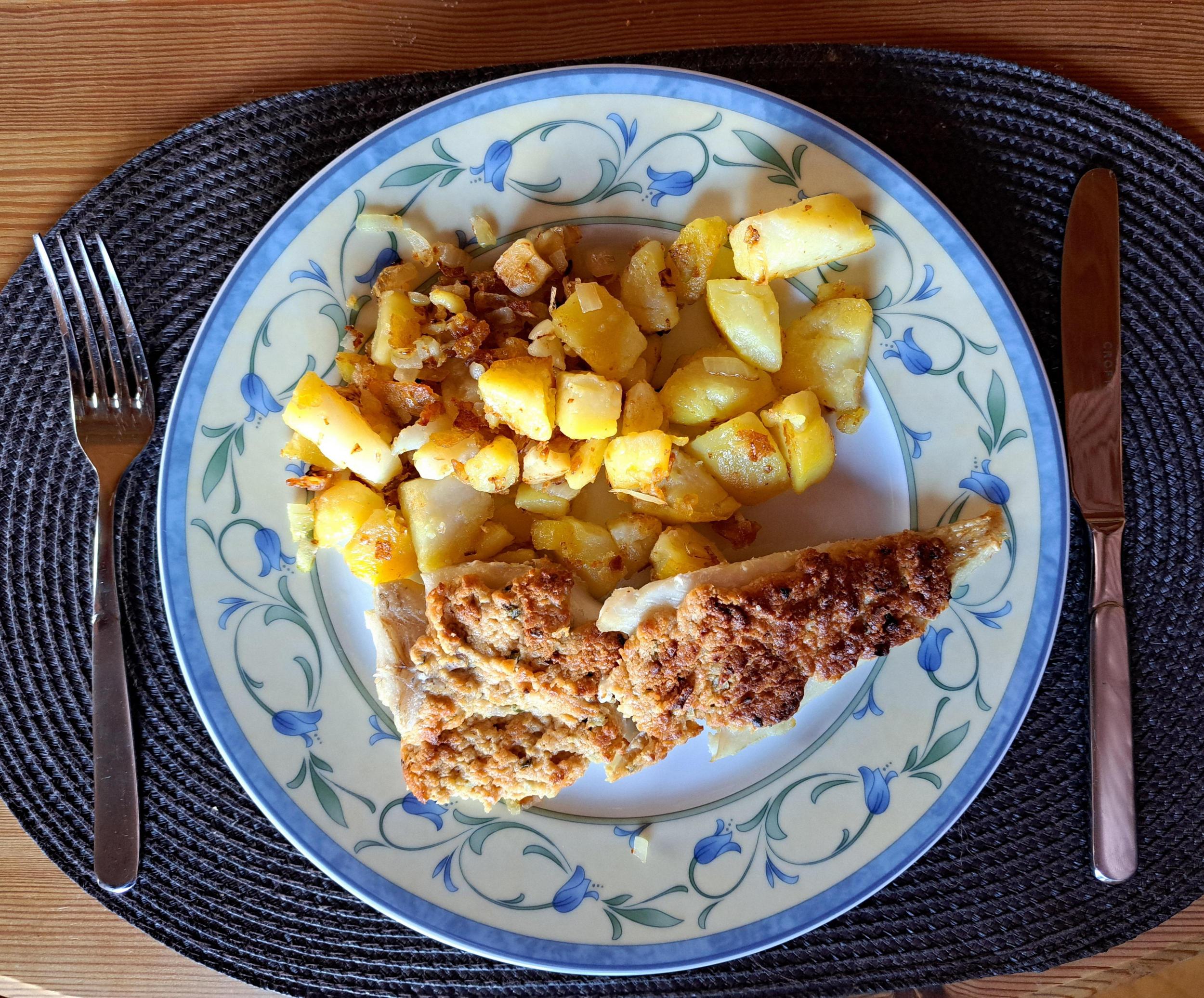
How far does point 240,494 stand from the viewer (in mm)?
2252

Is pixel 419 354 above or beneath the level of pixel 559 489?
above

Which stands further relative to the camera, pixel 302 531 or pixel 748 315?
pixel 302 531

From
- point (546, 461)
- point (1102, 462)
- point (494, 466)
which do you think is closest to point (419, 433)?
point (494, 466)

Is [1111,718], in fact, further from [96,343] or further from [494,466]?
[96,343]

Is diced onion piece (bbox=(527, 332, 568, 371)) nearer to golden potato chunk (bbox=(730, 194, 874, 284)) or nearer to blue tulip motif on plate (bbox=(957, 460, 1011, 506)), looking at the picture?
golden potato chunk (bbox=(730, 194, 874, 284))

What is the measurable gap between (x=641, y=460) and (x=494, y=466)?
0.38 meters

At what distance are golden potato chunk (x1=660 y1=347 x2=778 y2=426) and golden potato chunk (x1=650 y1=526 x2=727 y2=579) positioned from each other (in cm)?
32

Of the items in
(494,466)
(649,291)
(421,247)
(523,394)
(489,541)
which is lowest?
(489,541)

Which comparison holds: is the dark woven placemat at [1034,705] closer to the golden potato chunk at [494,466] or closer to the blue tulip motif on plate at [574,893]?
the blue tulip motif on plate at [574,893]

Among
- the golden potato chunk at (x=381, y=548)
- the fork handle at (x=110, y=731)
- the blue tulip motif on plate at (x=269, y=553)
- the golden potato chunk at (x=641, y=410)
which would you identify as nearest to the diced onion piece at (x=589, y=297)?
the golden potato chunk at (x=641, y=410)

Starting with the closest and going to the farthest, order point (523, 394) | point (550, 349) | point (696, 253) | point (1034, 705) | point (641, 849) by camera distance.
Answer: point (523, 394)
point (550, 349)
point (696, 253)
point (641, 849)
point (1034, 705)

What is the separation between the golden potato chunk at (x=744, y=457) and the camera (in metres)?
2.13

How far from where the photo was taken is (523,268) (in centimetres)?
215

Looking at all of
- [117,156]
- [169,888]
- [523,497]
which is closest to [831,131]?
[523,497]
